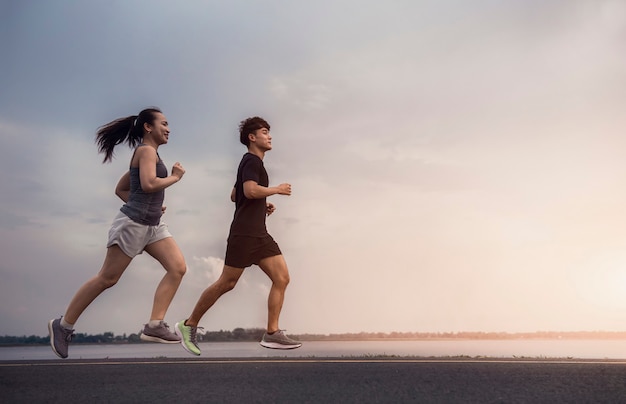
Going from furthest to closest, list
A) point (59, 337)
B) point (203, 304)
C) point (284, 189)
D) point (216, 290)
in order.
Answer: point (203, 304) < point (216, 290) < point (59, 337) < point (284, 189)

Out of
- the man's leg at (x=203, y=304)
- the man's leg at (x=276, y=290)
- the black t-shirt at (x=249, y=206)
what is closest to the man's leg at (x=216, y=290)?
the man's leg at (x=203, y=304)

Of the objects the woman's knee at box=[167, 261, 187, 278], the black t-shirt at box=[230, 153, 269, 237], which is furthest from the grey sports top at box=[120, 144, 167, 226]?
the black t-shirt at box=[230, 153, 269, 237]

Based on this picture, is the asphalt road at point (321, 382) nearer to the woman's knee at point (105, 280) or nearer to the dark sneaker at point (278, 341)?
the dark sneaker at point (278, 341)

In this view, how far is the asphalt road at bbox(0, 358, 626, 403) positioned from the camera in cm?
479

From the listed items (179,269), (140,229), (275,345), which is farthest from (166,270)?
(275,345)

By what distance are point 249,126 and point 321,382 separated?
3405mm

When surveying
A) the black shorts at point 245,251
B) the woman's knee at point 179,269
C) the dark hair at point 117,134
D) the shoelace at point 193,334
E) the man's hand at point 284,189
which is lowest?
the shoelace at point 193,334

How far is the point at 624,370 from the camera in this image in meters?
6.26

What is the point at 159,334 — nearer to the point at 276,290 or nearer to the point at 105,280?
the point at 105,280

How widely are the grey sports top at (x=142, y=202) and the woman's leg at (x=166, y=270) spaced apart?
0.29 meters

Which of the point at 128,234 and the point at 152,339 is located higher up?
the point at 128,234

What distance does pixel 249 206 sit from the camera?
7.33 m

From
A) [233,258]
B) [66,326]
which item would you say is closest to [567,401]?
[233,258]

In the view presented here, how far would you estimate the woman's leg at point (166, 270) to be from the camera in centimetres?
707
